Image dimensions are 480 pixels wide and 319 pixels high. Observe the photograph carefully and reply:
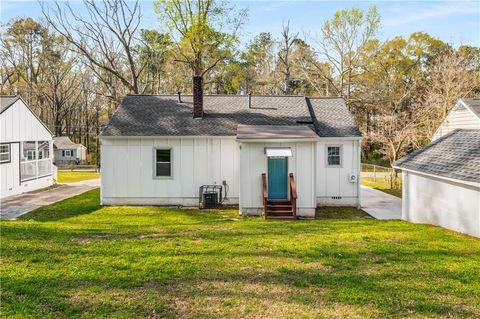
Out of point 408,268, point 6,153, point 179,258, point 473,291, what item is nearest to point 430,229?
point 408,268

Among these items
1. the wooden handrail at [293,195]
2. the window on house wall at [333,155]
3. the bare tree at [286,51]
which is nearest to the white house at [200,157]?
the window on house wall at [333,155]

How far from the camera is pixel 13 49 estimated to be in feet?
132

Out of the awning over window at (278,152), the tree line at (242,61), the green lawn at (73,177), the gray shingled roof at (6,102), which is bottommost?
the green lawn at (73,177)

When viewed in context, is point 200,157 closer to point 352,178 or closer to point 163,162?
point 163,162

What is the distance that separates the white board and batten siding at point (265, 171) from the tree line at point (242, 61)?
422 inches

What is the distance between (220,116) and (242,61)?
74.3ft

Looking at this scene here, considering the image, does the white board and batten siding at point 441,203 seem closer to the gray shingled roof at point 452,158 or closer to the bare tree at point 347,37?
the gray shingled roof at point 452,158

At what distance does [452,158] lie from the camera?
11.2m

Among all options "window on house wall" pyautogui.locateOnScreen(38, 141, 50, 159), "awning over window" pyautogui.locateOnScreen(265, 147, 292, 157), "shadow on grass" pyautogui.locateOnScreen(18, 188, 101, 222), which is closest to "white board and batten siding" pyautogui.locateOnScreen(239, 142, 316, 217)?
"awning over window" pyautogui.locateOnScreen(265, 147, 292, 157)

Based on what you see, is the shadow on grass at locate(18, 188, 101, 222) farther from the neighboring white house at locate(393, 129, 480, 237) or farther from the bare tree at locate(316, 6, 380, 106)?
the bare tree at locate(316, 6, 380, 106)

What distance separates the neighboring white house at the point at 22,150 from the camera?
18.2m

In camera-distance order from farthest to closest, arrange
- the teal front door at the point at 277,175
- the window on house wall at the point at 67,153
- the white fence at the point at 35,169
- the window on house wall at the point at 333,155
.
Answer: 1. the window on house wall at the point at 67,153
2. the white fence at the point at 35,169
3. the window on house wall at the point at 333,155
4. the teal front door at the point at 277,175

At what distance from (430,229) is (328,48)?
25.6 meters

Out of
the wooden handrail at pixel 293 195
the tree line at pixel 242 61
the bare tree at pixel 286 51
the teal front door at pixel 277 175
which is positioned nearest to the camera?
the wooden handrail at pixel 293 195
